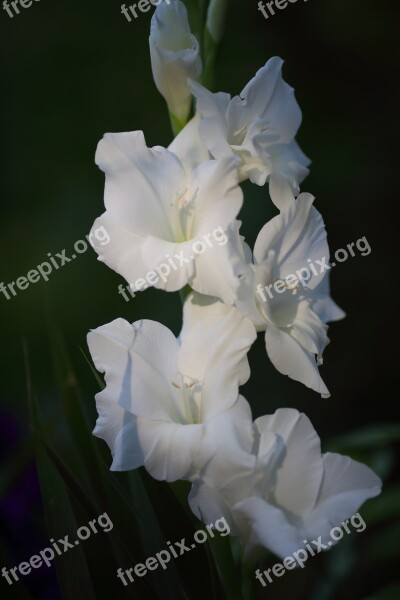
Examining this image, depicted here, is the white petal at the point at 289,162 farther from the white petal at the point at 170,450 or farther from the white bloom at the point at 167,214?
the white petal at the point at 170,450

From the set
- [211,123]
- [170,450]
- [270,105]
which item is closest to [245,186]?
[270,105]

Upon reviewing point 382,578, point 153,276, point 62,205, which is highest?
point 153,276

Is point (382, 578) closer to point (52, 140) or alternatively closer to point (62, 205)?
point (62, 205)

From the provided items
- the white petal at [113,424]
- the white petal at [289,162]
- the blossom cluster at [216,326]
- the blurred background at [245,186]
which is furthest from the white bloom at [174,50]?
the blurred background at [245,186]

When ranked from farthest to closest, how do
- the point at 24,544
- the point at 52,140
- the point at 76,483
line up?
1. the point at 52,140
2. the point at 24,544
3. the point at 76,483

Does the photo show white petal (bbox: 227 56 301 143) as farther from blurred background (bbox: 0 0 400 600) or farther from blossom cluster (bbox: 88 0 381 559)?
blurred background (bbox: 0 0 400 600)

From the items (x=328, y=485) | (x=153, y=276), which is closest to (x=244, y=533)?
(x=328, y=485)
